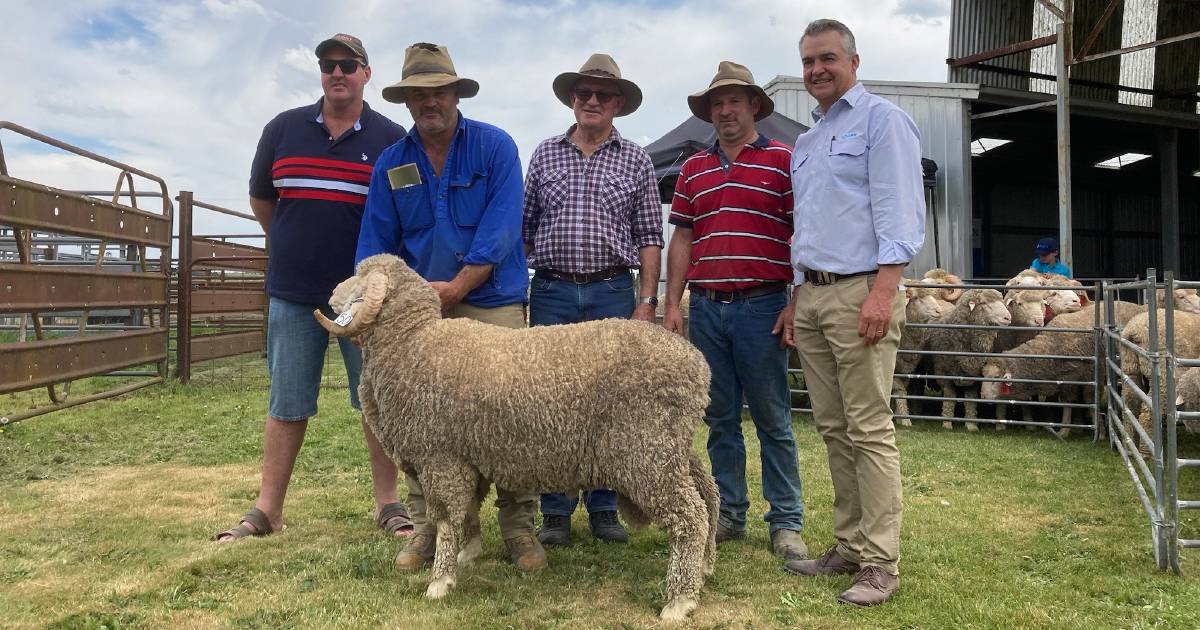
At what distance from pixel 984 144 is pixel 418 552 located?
24051 millimetres

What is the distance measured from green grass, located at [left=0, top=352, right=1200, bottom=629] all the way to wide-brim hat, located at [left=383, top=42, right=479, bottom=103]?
2.15 metres

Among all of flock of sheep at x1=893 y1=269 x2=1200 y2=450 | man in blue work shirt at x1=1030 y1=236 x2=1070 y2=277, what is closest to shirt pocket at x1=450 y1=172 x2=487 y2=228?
flock of sheep at x1=893 y1=269 x2=1200 y2=450

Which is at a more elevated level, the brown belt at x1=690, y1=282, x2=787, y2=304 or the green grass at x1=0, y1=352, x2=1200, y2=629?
the brown belt at x1=690, y1=282, x2=787, y2=304

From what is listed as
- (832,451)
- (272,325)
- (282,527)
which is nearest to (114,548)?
(282,527)

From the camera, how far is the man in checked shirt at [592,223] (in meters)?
4.00

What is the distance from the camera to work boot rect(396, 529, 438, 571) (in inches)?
143

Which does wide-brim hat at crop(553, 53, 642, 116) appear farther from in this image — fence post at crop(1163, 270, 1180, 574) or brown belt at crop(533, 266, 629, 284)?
fence post at crop(1163, 270, 1180, 574)

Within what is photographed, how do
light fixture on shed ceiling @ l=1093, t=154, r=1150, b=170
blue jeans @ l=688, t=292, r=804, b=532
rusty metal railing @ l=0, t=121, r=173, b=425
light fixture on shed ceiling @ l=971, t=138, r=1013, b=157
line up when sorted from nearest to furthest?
1. blue jeans @ l=688, t=292, r=804, b=532
2. rusty metal railing @ l=0, t=121, r=173, b=425
3. light fixture on shed ceiling @ l=971, t=138, r=1013, b=157
4. light fixture on shed ceiling @ l=1093, t=154, r=1150, b=170

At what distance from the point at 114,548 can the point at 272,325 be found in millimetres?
1276

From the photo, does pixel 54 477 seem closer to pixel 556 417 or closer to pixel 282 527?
pixel 282 527

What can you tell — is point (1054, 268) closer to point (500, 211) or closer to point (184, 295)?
point (500, 211)

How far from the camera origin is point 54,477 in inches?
214

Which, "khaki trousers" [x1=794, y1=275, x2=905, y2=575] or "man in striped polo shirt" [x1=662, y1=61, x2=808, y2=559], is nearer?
"khaki trousers" [x1=794, y1=275, x2=905, y2=575]

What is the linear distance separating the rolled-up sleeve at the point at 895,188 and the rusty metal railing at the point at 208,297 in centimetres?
750
